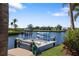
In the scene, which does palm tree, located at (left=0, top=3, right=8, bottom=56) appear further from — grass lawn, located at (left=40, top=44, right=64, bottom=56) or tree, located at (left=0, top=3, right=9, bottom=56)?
grass lawn, located at (left=40, top=44, right=64, bottom=56)

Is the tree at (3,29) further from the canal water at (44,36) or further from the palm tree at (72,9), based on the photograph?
the palm tree at (72,9)

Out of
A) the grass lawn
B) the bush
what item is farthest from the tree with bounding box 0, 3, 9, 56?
the bush

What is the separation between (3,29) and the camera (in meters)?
2.82

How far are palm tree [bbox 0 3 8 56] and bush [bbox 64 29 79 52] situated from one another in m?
1.04

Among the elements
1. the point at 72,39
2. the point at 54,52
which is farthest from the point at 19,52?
the point at 72,39

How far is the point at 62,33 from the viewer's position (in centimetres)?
307

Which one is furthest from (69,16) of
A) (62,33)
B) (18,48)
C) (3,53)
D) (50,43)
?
(3,53)

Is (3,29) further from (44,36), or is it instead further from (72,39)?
(72,39)

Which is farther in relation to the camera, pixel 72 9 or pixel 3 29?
pixel 72 9

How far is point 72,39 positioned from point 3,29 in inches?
47.5

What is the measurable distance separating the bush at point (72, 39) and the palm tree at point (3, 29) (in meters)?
1.04

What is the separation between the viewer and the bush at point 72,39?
3.01 m

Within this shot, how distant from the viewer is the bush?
3010 millimetres

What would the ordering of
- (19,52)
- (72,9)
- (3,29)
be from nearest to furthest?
(3,29) → (19,52) → (72,9)
